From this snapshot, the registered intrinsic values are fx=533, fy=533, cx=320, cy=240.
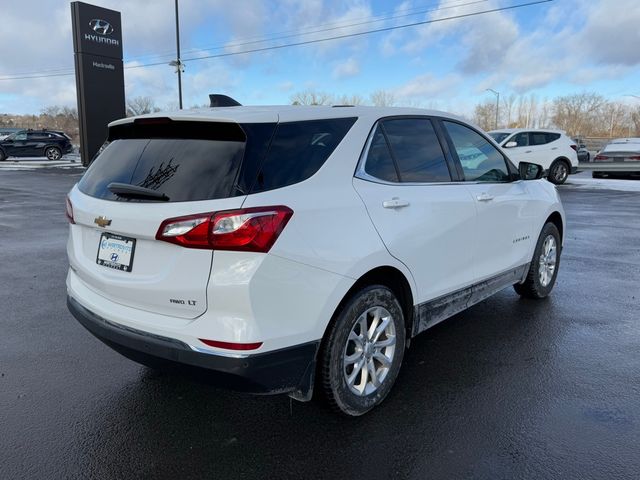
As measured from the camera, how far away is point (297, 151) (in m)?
2.79

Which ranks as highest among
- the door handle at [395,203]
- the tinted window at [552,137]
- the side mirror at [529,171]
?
the tinted window at [552,137]

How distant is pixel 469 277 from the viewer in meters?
3.97

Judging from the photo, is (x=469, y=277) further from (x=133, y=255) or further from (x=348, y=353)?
(x=133, y=255)

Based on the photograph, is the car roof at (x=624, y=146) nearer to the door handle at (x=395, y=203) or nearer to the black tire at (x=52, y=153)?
the door handle at (x=395, y=203)

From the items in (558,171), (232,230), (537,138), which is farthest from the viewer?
(558,171)

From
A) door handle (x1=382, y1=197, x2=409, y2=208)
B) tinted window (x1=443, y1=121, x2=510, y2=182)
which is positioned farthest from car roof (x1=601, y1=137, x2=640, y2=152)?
door handle (x1=382, y1=197, x2=409, y2=208)

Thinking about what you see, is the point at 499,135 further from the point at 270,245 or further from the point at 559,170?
the point at 270,245

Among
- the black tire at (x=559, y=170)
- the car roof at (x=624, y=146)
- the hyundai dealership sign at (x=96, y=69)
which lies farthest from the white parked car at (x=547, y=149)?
the hyundai dealership sign at (x=96, y=69)

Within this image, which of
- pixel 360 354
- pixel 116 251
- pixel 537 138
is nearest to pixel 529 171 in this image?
pixel 360 354

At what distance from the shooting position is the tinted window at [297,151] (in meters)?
2.63

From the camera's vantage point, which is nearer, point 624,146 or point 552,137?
point 552,137

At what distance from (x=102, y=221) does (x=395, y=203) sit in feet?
5.43

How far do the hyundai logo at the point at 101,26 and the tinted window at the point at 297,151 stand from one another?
19960 mm

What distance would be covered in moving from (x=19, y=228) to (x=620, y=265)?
9.42 meters
